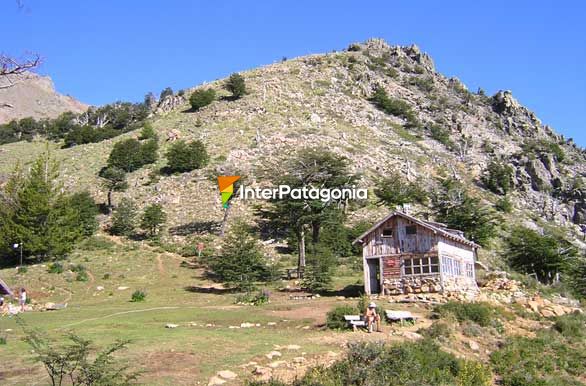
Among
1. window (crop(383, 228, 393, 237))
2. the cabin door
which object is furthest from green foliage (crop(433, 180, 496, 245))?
window (crop(383, 228, 393, 237))

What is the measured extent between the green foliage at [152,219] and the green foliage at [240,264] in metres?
15.9

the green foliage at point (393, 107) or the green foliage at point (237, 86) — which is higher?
the green foliage at point (237, 86)

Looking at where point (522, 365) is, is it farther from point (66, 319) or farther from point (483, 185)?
point (483, 185)

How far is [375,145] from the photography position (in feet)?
258

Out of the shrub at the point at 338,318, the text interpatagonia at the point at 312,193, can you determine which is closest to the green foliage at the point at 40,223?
the text interpatagonia at the point at 312,193

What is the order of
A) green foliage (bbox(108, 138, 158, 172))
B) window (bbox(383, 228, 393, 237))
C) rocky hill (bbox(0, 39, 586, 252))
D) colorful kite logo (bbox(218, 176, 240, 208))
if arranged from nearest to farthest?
window (bbox(383, 228, 393, 237)), colorful kite logo (bbox(218, 176, 240, 208)), rocky hill (bbox(0, 39, 586, 252)), green foliage (bbox(108, 138, 158, 172))

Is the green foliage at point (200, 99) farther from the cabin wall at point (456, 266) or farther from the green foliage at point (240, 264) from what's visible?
the cabin wall at point (456, 266)

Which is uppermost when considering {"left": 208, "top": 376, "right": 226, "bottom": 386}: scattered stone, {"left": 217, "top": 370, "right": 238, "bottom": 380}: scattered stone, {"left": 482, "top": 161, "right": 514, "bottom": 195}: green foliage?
{"left": 482, "top": 161, "right": 514, "bottom": 195}: green foliage

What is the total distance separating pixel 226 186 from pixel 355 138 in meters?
26.3

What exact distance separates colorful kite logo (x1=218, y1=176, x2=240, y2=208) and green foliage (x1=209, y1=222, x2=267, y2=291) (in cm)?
1760

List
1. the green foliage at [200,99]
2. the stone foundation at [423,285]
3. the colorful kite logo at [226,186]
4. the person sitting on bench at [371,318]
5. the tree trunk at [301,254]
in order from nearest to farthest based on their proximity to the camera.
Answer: the person sitting on bench at [371,318] → the stone foundation at [423,285] → the tree trunk at [301,254] → the colorful kite logo at [226,186] → the green foliage at [200,99]

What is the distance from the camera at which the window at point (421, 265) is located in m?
32.2

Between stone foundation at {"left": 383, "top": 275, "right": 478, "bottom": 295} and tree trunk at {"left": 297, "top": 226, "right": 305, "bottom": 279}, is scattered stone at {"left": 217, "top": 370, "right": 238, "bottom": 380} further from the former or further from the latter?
tree trunk at {"left": 297, "top": 226, "right": 305, "bottom": 279}

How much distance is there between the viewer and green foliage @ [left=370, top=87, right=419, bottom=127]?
9175 centimetres
